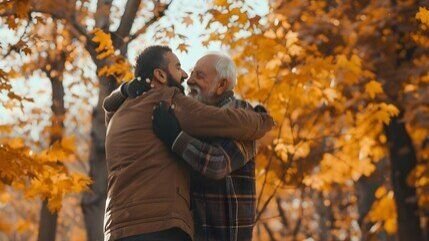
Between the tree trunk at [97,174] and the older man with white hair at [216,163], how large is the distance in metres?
2.85

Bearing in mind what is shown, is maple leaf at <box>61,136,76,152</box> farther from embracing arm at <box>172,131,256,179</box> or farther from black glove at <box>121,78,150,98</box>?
embracing arm at <box>172,131,256,179</box>

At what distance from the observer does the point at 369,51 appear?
8781 mm

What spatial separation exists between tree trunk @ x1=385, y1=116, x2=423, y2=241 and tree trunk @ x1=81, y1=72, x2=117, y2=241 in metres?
4.15

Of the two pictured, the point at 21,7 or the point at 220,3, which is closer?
the point at 21,7

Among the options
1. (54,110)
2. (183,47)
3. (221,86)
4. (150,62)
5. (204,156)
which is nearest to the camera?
(204,156)

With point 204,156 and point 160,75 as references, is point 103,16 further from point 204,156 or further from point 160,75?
point 204,156

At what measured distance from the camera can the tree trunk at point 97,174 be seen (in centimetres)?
616

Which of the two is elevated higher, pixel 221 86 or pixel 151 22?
pixel 151 22

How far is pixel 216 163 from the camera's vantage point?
9.92ft

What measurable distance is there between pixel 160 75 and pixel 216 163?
0.48 meters

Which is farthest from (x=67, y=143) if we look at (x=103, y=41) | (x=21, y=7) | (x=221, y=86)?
(x=221, y=86)

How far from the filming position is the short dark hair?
125 inches

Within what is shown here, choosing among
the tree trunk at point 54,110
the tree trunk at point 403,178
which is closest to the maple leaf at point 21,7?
the tree trunk at point 54,110

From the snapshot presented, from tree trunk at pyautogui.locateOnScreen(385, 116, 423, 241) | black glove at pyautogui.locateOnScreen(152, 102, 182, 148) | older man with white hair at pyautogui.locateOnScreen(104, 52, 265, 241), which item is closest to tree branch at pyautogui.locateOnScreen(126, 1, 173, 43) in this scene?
older man with white hair at pyautogui.locateOnScreen(104, 52, 265, 241)
